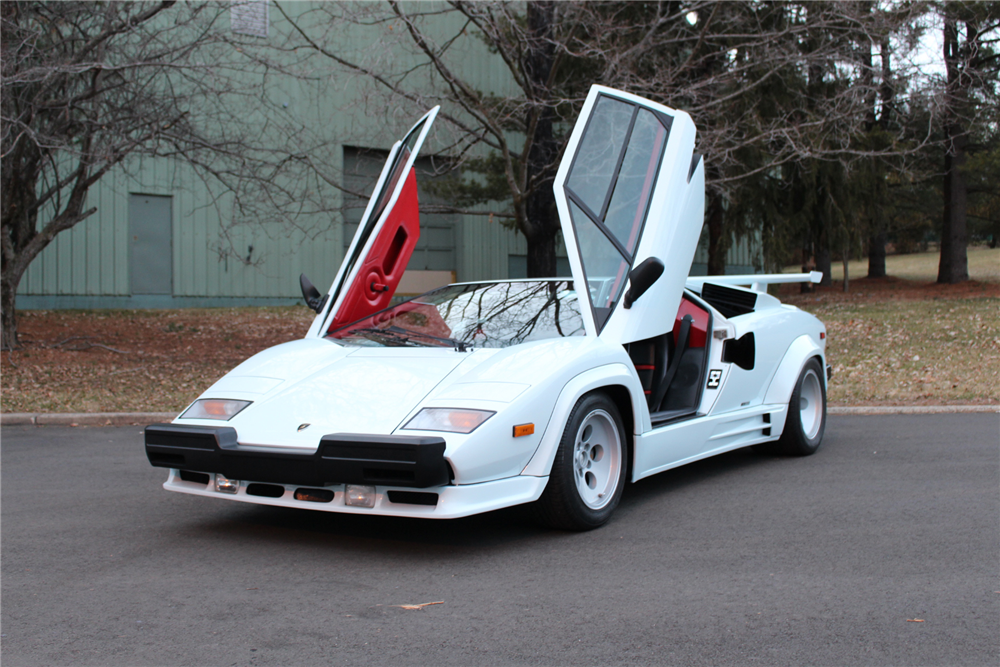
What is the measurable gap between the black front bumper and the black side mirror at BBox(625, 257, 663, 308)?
1674 millimetres

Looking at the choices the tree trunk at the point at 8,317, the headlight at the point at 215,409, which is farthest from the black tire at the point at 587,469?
the tree trunk at the point at 8,317

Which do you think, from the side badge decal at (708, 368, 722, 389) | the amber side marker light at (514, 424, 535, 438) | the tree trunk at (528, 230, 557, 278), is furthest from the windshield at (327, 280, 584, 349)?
the tree trunk at (528, 230, 557, 278)

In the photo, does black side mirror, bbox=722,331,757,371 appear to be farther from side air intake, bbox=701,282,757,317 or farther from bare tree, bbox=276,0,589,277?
bare tree, bbox=276,0,589,277

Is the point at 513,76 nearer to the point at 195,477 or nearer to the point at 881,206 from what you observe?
the point at 195,477

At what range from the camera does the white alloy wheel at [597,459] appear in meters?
4.57

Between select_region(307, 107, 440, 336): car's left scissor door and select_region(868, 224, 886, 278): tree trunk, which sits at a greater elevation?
select_region(868, 224, 886, 278): tree trunk

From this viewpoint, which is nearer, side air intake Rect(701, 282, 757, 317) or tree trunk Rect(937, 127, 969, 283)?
side air intake Rect(701, 282, 757, 317)

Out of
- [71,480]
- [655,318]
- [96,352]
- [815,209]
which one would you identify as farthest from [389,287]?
[815,209]

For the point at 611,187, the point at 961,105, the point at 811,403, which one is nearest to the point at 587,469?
the point at 611,187

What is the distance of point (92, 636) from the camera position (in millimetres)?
3121

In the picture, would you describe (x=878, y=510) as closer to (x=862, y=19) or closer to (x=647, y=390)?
(x=647, y=390)

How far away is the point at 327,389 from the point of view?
14.9ft

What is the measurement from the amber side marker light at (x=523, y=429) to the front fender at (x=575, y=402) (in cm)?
10

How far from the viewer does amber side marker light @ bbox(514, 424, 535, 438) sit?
13.4 feet
